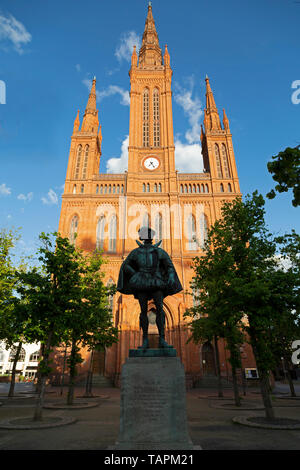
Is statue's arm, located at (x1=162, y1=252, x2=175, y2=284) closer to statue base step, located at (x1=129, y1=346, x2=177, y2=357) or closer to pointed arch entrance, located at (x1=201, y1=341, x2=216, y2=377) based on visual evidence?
statue base step, located at (x1=129, y1=346, x2=177, y2=357)

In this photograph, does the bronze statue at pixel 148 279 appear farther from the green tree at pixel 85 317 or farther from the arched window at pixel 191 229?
the arched window at pixel 191 229

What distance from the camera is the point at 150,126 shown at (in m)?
40.7

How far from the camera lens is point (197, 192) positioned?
3625 centimetres

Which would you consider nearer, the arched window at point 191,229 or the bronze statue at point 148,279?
the bronze statue at point 148,279

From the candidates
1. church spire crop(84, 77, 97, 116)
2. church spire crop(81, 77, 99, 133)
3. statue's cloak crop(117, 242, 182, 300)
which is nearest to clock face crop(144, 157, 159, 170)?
church spire crop(81, 77, 99, 133)

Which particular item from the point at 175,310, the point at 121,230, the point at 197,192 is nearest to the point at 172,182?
the point at 197,192

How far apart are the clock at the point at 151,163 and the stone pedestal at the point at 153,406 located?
3449 centimetres

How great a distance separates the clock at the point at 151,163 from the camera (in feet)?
124

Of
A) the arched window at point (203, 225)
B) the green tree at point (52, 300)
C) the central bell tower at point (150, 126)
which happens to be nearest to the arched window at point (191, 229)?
the arched window at point (203, 225)

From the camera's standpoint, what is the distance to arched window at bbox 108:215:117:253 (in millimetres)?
33594

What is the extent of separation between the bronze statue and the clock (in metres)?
32.7

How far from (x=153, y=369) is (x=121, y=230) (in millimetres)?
29077

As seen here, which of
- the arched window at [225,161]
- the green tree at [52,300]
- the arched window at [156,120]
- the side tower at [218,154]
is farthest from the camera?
the arched window at [156,120]
